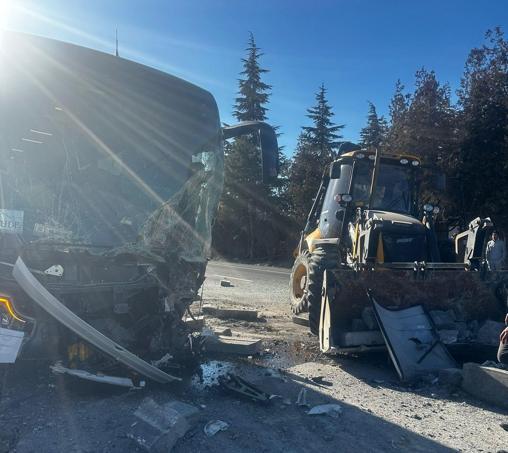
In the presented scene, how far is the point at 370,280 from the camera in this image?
681 centimetres

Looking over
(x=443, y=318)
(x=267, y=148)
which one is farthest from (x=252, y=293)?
(x=267, y=148)

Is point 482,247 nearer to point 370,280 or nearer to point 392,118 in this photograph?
point 370,280

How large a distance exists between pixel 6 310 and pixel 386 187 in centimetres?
656

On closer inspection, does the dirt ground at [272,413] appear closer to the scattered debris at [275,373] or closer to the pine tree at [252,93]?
the scattered debris at [275,373]

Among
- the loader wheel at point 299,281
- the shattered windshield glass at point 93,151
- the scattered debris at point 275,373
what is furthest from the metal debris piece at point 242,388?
the loader wheel at point 299,281

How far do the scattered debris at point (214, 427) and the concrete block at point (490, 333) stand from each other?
388 centimetres

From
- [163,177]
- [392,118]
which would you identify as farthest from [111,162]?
[392,118]

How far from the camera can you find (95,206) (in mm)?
4543

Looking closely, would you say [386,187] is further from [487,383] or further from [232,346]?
[487,383]

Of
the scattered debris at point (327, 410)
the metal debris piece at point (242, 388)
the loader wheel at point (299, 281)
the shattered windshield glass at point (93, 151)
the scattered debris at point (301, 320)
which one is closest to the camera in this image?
the shattered windshield glass at point (93, 151)

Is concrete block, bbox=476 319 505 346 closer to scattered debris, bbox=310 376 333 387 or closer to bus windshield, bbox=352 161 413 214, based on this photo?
scattered debris, bbox=310 376 333 387

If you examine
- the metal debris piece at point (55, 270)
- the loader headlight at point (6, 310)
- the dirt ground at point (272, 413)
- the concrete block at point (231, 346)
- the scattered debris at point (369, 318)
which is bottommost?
the dirt ground at point (272, 413)

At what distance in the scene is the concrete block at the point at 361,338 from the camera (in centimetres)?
627

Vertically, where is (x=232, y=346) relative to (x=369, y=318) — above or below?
below
